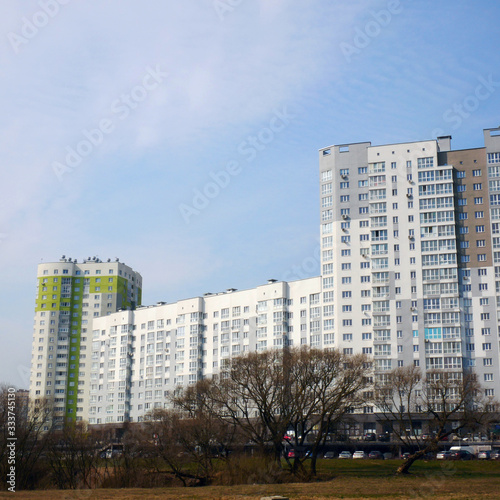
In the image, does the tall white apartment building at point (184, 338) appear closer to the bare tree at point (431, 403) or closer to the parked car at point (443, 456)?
the bare tree at point (431, 403)

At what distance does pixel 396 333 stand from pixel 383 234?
20.8 m

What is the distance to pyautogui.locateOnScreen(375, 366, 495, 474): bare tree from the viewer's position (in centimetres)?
7212

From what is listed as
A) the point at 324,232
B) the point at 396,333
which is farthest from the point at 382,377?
the point at 324,232

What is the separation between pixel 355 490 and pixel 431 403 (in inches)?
2405

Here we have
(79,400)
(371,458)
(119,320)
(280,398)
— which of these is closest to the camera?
(280,398)

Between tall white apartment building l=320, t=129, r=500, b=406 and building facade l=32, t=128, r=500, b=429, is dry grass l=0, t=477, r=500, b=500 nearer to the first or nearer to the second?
building facade l=32, t=128, r=500, b=429

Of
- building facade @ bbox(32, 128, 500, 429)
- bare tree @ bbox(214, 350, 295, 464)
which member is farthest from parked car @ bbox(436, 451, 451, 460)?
building facade @ bbox(32, 128, 500, 429)

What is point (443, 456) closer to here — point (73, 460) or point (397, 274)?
point (397, 274)

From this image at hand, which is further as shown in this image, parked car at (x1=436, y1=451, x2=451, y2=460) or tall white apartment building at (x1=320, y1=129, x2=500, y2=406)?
tall white apartment building at (x1=320, y1=129, x2=500, y2=406)

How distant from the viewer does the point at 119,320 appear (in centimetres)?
18288

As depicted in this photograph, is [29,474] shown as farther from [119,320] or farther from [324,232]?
[119,320]

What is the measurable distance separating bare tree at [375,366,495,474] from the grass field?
174 inches

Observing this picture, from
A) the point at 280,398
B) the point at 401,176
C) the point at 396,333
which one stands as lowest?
the point at 280,398

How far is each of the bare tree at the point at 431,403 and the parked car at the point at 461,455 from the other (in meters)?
3.42
